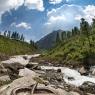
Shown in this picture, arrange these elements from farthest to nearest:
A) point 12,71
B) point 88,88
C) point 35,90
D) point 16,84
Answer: point 12,71, point 88,88, point 16,84, point 35,90

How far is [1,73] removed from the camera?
140 feet

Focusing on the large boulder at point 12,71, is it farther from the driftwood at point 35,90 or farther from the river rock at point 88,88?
the driftwood at point 35,90

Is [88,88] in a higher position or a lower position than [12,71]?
lower

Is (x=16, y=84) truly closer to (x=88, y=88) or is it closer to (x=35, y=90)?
(x=35, y=90)

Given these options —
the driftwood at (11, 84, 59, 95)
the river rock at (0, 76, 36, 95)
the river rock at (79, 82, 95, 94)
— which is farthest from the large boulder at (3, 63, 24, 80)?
the driftwood at (11, 84, 59, 95)

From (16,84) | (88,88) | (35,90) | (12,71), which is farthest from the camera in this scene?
(12,71)

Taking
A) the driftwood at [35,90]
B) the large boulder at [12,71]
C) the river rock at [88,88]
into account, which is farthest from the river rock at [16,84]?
the river rock at [88,88]

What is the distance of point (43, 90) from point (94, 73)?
147 feet

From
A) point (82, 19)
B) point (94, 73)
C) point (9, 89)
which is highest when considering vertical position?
point (82, 19)

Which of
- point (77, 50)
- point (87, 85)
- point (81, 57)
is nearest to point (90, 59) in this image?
point (81, 57)

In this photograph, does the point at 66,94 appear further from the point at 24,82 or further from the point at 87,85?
the point at 87,85

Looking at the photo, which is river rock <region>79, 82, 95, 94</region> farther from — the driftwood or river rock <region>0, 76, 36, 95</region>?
the driftwood

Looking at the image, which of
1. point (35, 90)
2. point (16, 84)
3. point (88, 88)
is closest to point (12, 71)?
point (88, 88)

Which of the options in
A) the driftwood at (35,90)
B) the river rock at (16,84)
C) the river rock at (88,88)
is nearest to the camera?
the driftwood at (35,90)
